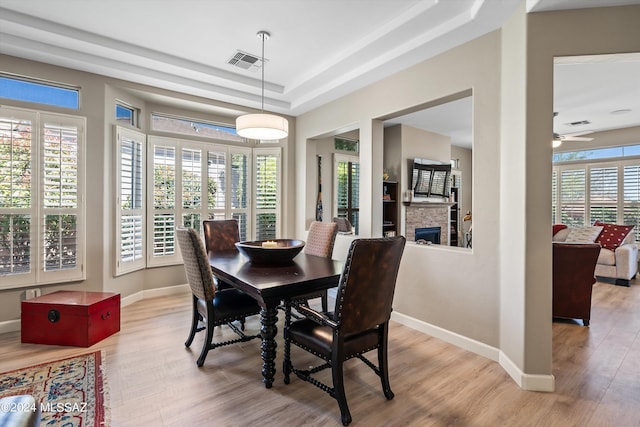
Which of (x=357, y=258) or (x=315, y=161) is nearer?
(x=357, y=258)

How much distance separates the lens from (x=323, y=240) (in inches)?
133

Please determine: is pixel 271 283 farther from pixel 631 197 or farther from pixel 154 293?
pixel 631 197

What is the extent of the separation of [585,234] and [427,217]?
2.63 meters

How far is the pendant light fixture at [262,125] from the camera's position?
2.96 m

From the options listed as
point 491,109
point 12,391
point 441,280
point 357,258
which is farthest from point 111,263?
point 491,109

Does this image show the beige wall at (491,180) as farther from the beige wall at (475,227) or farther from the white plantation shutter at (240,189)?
the white plantation shutter at (240,189)

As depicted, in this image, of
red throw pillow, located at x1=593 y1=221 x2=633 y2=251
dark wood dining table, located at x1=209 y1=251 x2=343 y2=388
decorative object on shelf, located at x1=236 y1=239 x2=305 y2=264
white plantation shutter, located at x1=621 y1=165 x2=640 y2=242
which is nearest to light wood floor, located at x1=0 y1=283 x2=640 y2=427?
dark wood dining table, located at x1=209 y1=251 x2=343 y2=388

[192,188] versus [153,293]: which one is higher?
[192,188]

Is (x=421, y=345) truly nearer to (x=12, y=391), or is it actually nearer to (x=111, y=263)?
(x=12, y=391)

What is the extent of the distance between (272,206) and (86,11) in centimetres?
315

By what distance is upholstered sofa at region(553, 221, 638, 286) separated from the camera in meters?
5.05

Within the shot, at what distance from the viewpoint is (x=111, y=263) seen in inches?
148

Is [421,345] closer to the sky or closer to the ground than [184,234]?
closer to the ground

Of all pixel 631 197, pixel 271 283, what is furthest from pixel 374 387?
pixel 631 197
